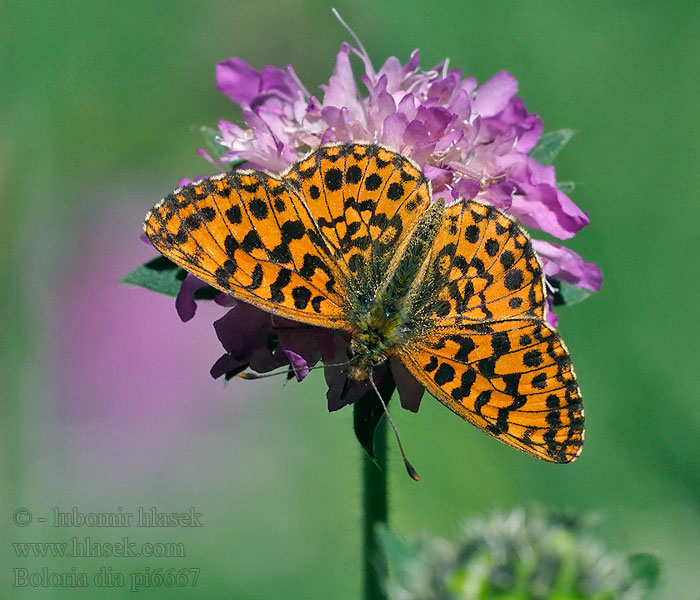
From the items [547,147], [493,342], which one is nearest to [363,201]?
A: [493,342]

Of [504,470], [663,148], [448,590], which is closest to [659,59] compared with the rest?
[663,148]

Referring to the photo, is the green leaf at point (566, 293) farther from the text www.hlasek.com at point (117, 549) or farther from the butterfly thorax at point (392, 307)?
the text www.hlasek.com at point (117, 549)

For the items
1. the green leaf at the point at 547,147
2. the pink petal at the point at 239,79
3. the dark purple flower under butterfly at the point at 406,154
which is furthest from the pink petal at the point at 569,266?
the pink petal at the point at 239,79

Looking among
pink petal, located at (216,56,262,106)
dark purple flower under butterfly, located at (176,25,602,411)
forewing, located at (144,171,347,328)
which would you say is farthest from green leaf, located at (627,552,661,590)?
pink petal, located at (216,56,262,106)

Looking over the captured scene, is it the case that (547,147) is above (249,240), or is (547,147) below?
above

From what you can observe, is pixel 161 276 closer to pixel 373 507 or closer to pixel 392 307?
pixel 392 307

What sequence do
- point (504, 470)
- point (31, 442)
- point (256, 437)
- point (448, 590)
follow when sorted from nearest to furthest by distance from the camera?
point (448, 590)
point (31, 442)
point (504, 470)
point (256, 437)

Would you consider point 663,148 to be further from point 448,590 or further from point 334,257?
point 448,590
